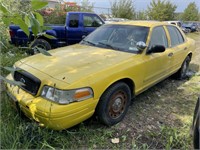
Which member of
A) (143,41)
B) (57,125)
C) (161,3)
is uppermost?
(161,3)

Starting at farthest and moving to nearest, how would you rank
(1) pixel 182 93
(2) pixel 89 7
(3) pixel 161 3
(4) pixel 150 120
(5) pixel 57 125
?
1. (3) pixel 161 3
2. (2) pixel 89 7
3. (1) pixel 182 93
4. (4) pixel 150 120
5. (5) pixel 57 125

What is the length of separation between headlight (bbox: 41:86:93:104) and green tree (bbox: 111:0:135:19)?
25070 mm

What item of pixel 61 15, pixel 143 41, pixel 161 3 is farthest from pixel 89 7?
pixel 143 41

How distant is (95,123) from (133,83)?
918 millimetres

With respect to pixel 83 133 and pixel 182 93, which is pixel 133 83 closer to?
pixel 83 133

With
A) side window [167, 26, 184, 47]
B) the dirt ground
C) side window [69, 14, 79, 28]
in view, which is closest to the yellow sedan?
side window [167, 26, 184, 47]

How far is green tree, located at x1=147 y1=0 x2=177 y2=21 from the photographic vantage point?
3044 centimetres

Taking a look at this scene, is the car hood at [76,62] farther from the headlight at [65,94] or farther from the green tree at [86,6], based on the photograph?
the green tree at [86,6]

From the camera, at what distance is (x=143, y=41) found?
4188mm

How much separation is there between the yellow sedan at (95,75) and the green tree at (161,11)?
27069 millimetres

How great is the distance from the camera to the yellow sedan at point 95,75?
285 cm

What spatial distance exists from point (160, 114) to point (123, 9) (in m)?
24.3

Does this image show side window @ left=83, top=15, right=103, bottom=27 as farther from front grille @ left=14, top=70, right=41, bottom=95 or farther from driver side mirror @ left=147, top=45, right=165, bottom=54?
front grille @ left=14, top=70, right=41, bottom=95

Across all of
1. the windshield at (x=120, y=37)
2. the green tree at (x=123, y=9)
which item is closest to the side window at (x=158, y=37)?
the windshield at (x=120, y=37)
